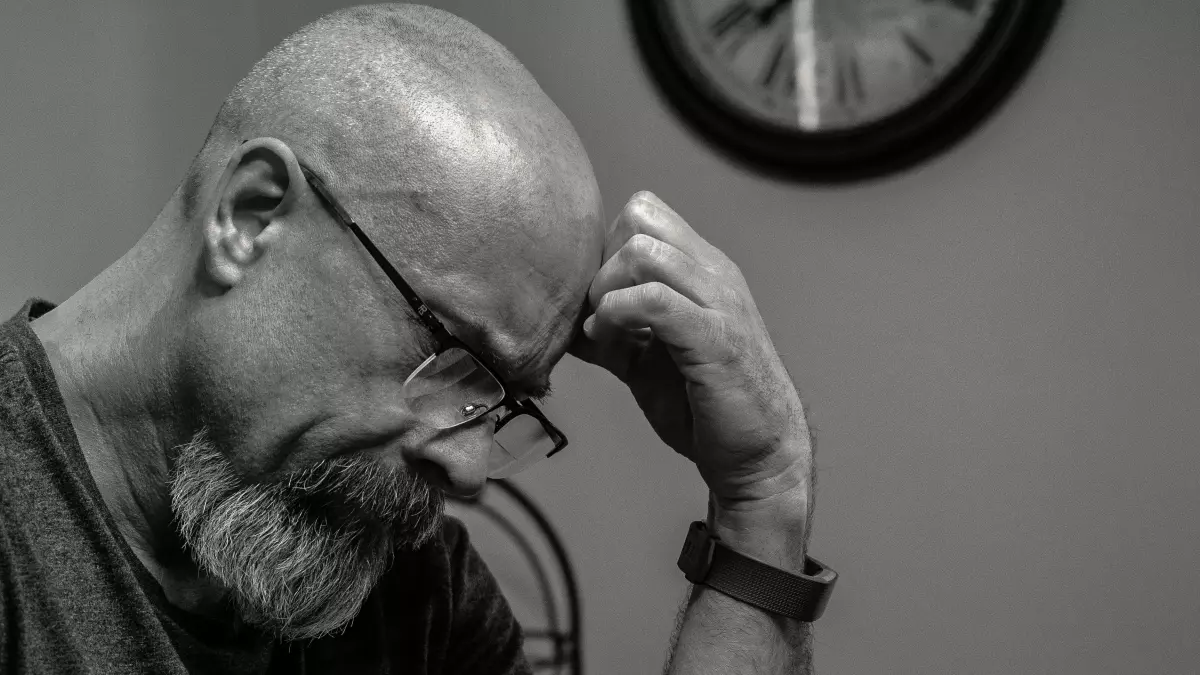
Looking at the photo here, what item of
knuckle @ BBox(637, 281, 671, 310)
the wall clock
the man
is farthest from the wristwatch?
the wall clock

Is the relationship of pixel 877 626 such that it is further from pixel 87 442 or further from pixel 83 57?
pixel 83 57

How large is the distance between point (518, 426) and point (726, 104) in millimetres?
862

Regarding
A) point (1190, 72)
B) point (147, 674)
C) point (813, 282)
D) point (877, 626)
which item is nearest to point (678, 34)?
point (813, 282)

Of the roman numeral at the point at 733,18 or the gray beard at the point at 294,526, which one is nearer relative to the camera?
the gray beard at the point at 294,526

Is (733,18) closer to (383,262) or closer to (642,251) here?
(642,251)

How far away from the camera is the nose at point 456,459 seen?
0.90 meters

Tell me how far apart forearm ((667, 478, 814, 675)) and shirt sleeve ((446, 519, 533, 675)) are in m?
0.27

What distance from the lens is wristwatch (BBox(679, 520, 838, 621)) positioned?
3.42 ft

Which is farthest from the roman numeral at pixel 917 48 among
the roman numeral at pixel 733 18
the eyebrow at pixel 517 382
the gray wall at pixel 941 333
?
the eyebrow at pixel 517 382

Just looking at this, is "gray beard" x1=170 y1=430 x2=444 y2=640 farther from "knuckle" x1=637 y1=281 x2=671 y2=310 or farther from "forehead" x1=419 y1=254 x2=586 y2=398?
"knuckle" x1=637 y1=281 x2=671 y2=310

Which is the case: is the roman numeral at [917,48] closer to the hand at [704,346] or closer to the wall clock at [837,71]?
the wall clock at [837,71]

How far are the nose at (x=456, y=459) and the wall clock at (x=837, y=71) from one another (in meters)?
0.93

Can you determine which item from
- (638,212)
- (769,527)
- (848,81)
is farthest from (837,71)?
(769,527)

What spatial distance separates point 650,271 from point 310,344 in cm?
33
